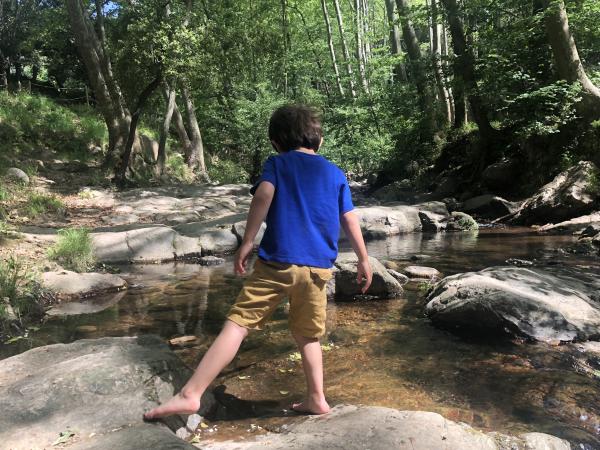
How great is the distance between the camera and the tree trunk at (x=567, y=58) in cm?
1149

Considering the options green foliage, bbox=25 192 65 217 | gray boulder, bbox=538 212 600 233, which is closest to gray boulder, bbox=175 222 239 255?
green foliage, bbox=25 192 65 217

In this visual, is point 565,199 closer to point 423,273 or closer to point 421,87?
point 423,273

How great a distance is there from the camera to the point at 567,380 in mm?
3066

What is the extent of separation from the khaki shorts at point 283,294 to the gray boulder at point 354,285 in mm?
2752

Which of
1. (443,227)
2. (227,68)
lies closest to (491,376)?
(443,227)

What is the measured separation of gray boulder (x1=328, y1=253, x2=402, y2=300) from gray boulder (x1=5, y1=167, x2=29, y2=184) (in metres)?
9.90

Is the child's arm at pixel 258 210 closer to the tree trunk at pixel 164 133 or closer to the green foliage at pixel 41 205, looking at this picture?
the green foliage at pixel 41 205

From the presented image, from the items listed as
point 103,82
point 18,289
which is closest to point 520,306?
point 18,289

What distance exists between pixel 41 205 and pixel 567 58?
12.7 metres

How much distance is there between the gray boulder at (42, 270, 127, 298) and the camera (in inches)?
222

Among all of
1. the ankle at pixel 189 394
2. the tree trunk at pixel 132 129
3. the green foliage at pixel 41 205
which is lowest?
the ankle at pixel 189 394

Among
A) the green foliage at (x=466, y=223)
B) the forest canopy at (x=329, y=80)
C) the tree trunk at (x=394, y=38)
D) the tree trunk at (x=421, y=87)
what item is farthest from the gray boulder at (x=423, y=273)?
the tree trunk at (x=394, y=38)

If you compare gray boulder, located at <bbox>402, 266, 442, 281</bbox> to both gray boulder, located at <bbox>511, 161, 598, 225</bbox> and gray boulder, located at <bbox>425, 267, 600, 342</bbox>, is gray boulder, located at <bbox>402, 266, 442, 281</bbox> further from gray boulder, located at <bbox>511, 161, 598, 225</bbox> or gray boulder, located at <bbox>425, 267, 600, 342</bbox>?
gray boulder, located at <bbox>511, 161, 598, 225</bbox>

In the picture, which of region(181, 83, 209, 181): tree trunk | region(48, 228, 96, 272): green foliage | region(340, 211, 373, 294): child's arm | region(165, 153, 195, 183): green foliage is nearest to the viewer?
region(340, 211, 373, 294): child's arm
